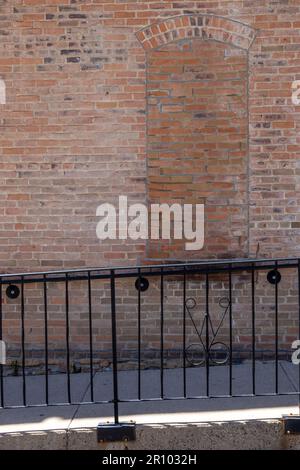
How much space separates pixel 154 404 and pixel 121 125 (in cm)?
248

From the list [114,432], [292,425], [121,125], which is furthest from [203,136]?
[114,432]

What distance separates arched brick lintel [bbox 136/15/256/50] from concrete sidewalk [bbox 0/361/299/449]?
9.48 ft

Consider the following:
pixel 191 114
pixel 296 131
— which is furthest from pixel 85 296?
pixel 296 131

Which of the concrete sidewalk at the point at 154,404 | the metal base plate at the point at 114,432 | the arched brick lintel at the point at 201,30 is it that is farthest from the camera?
the arched brick lintel at the point at 201,30

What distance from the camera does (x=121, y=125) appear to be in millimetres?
5602

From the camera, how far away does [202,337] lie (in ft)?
18.5

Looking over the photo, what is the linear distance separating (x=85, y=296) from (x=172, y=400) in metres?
1.48

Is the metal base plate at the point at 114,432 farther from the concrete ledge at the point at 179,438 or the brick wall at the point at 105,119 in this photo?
the brick wall at the point at 105,119

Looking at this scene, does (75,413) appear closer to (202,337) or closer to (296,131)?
(202,337)

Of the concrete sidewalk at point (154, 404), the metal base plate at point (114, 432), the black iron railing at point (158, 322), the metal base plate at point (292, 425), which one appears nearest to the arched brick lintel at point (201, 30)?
the black iron railing at point (158, 322)

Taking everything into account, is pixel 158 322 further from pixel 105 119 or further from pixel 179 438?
pixel 105 119

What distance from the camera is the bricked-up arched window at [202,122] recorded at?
18.2ft

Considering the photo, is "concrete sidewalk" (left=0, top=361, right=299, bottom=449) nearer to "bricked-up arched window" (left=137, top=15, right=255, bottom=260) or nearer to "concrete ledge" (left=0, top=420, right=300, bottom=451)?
"concrete ledge" (left=0, top=420, right=300, bottom=451)

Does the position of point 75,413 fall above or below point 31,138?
below
